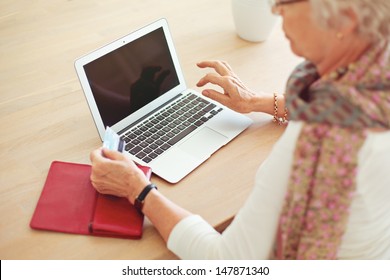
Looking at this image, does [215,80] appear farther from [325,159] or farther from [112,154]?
[325,159]

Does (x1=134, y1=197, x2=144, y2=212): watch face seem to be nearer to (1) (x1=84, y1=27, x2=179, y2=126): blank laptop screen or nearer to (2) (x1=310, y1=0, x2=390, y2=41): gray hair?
(1) (x1=84, y1=27, x2=179, y2=126): blank laptop screen

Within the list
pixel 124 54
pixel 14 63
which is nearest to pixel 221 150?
pixel 124 54

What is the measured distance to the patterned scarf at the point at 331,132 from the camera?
800mm

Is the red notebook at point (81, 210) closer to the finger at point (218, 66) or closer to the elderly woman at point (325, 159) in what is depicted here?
the elderly woman at point (325, 159)

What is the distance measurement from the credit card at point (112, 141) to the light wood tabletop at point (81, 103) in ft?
0.30

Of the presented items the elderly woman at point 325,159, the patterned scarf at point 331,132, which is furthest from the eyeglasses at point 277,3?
the patterned scarf at point 331,132

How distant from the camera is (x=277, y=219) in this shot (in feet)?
2.96

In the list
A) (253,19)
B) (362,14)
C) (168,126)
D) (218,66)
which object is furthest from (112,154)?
(253,19)

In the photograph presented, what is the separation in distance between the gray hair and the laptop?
0.52 m

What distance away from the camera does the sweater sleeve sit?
2.81ft
